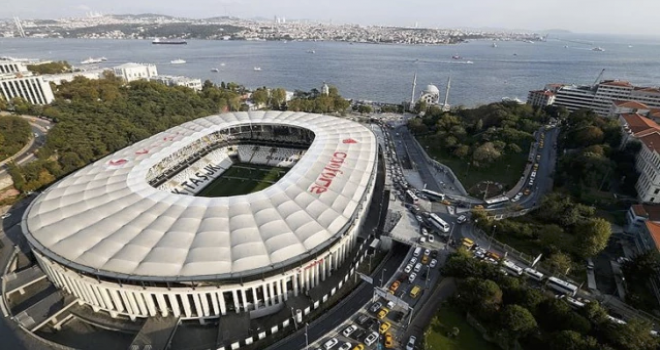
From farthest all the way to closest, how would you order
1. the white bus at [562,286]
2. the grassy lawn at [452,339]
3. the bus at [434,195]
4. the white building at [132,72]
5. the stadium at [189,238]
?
the white building at [132,72], the bus at [434,195], the white bus at [562,286], the grassy lawn at [452,339], the stadium at [189,238]

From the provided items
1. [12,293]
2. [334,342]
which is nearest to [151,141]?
[12,293]

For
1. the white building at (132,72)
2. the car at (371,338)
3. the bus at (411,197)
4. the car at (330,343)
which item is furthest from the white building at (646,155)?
the white building at (132,72)

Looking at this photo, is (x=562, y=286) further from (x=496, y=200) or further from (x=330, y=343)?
(x=330, y=343)

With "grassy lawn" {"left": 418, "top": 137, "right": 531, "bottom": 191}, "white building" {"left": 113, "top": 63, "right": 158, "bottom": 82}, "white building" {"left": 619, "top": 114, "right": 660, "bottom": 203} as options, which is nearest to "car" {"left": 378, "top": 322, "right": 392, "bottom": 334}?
"grassy lawn" {"left": 418, "top": 137, "right": 531, "bottom": 191}

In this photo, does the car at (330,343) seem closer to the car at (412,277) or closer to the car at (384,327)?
the car at (384,327)

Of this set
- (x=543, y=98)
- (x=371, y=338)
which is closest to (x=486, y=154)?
(x=371, y=338)

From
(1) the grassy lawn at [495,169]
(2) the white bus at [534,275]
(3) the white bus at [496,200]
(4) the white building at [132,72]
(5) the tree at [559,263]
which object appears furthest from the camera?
(4) the white building at [132,72]
